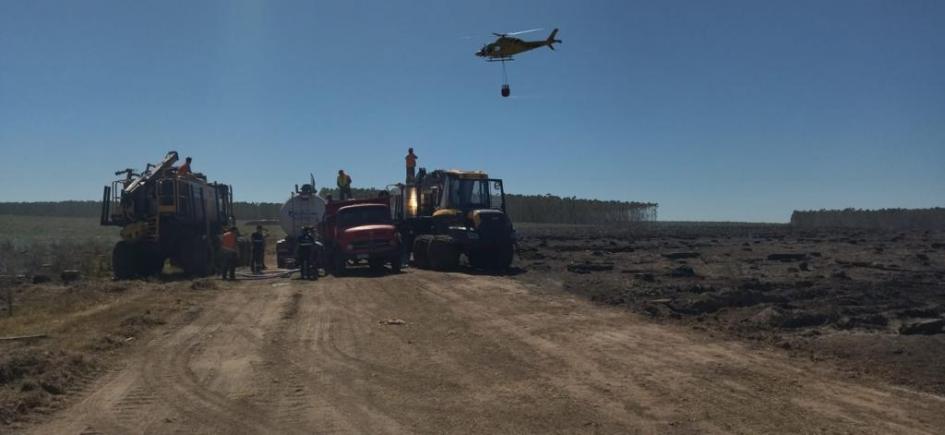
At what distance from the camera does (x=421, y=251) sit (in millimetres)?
27375

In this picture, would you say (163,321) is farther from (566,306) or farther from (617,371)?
(617,371)

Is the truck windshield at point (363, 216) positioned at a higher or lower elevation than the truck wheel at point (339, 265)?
higher

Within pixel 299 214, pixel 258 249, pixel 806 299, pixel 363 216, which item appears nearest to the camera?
pixel 806 299

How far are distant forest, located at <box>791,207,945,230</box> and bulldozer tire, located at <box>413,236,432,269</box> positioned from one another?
82773 mm

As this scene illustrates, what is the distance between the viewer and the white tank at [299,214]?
104 ft

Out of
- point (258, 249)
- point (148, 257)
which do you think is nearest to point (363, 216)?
point (258, 249)

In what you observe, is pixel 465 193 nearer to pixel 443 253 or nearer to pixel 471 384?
pixel 443 253

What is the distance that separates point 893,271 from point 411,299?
14.7m

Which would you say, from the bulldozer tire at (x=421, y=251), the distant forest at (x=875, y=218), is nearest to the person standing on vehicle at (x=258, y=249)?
the bulldozer tire at (x=421, y=251)

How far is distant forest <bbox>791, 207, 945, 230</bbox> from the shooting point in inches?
3893

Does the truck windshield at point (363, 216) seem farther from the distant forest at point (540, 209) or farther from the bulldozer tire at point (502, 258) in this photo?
the distant forest at point (540, 209)

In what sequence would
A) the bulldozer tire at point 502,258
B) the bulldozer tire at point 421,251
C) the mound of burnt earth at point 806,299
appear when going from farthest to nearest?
the bulldozer tire at point 421,251 → the bulldozer tire at point 502,258 → the mound of burnt earth at point 806,299

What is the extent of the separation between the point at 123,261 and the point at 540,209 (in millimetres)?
74578

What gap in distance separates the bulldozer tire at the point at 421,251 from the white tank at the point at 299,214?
5.76 m
